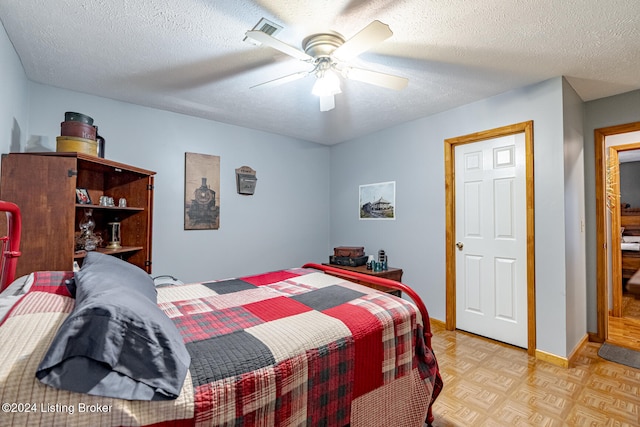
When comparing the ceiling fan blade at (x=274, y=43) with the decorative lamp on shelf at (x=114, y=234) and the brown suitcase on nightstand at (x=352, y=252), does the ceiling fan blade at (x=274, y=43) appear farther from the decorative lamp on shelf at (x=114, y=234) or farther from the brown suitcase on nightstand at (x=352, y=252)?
the brown suitcase on nightstand at (x=352, y=252)

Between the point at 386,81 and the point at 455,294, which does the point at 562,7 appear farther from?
the point at 455,294

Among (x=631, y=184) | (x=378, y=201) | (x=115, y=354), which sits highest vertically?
(x=631, y=184)

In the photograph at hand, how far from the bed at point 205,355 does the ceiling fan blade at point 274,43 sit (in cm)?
132

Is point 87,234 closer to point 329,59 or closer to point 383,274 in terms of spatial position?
point 329,59

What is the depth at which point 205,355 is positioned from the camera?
3.23ft

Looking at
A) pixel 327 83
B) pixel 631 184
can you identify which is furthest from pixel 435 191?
pixel 631 184

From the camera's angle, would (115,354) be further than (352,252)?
No

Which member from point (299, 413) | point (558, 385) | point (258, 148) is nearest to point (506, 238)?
point (558, 385)

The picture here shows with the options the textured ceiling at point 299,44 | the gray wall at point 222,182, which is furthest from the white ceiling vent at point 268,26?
the gray wall at point 222,182

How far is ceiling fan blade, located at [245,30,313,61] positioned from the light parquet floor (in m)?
2.33

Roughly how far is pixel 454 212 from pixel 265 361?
2.76m

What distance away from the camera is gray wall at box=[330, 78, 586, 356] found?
2.43 m

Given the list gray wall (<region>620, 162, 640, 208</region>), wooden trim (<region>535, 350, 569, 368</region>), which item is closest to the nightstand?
wooden trim (<region>535, 350, 569, 368</region>)

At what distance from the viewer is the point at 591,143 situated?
2889mm
